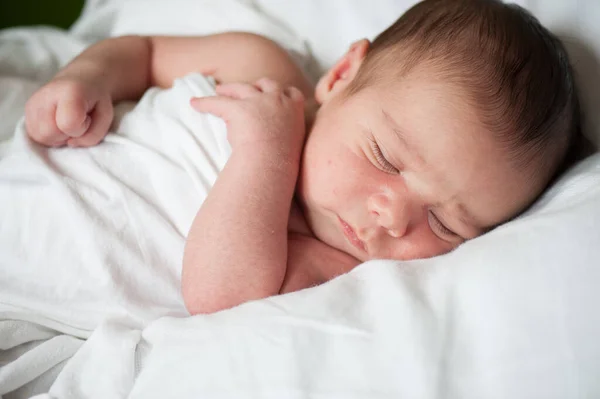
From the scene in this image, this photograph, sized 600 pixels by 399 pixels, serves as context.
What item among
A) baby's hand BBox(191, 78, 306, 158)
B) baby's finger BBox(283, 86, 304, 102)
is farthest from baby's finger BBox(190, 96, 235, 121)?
baby's finger BBox(283, 86, 304, 102)

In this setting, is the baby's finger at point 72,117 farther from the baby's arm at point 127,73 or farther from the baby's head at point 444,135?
the baby's head at point 444,135

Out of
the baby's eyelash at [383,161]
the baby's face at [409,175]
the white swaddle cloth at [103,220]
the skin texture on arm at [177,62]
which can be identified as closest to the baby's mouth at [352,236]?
the baby's face at [409,175]

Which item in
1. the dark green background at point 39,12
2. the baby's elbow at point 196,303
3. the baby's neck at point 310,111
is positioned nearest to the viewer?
the baby's elbow at point 196,303

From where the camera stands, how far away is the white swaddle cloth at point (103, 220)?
31.9 inches

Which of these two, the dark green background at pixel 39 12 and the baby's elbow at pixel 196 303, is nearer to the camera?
the baby's elbow at pixel 196 303

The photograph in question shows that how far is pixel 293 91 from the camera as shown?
99 cm

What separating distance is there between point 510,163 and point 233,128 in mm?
451

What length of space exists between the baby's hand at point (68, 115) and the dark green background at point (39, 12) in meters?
1.04

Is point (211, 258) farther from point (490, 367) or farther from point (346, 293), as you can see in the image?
point (490, 367)

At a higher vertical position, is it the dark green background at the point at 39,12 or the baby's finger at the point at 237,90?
the baby's finger at the point at 237,90

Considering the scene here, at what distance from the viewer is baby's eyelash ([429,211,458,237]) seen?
85cm

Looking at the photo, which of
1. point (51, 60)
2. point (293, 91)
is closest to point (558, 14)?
point (293, 91)

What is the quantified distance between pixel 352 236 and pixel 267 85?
34cm

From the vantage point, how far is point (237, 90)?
0.98 metres
